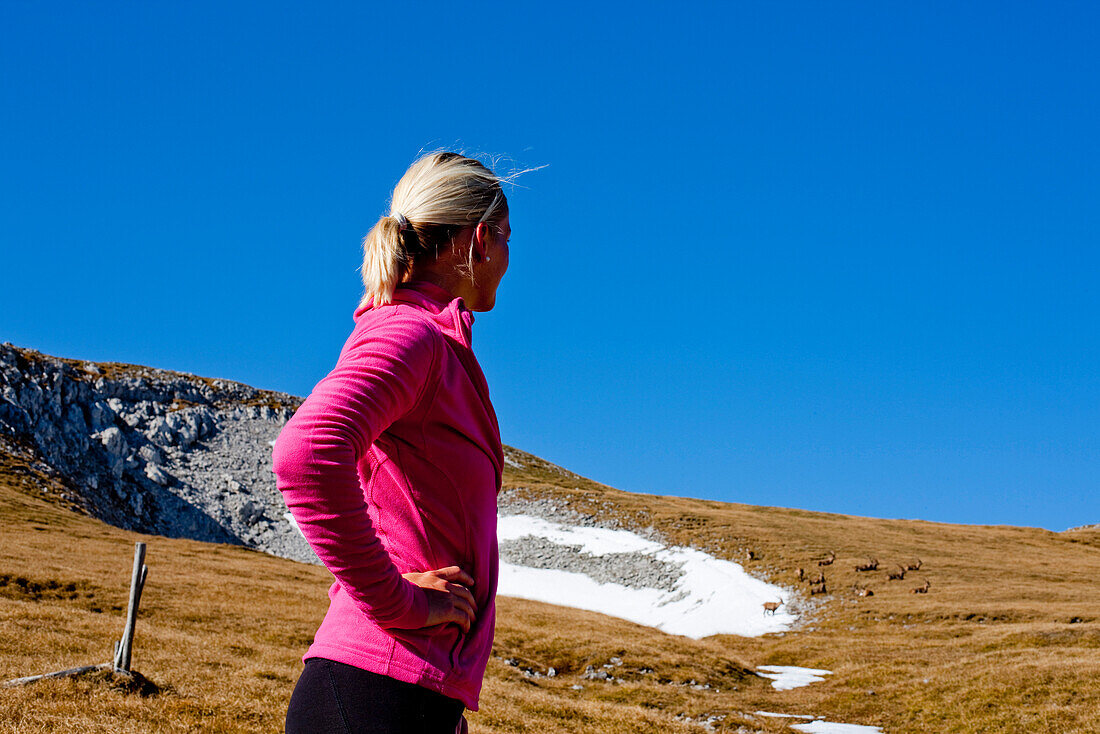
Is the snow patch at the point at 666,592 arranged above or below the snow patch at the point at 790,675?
above

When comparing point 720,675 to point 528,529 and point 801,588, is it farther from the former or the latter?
point 528,529

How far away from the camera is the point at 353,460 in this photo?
2.03 metres

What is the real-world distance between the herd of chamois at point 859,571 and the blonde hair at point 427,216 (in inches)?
1745

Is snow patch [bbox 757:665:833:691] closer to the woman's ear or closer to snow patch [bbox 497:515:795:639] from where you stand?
snow patch [bbox 497:515:795:639]

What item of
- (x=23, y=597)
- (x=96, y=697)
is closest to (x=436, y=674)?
(x=96, y=697)

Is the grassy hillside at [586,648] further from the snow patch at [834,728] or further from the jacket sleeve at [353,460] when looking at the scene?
the jacket sleeve at [353,460]

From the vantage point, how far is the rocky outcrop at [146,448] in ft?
207

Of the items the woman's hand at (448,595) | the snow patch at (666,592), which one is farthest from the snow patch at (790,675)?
the woman's hand at (448,595)

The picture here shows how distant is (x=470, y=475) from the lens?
2.36m

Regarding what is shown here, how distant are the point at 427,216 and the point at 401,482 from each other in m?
0.87

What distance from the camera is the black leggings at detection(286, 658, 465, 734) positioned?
2.17 meters

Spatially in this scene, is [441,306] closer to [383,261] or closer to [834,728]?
[383,261]

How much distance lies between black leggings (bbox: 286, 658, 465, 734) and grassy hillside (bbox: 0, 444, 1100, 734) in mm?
9862

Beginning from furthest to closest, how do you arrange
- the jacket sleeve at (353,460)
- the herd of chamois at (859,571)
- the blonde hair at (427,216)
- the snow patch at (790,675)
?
the herd of chamois at (859,571) < the snow patch at (790,675) < the blonde hair at (427,216) < the jacket sleeve at (353,460)
